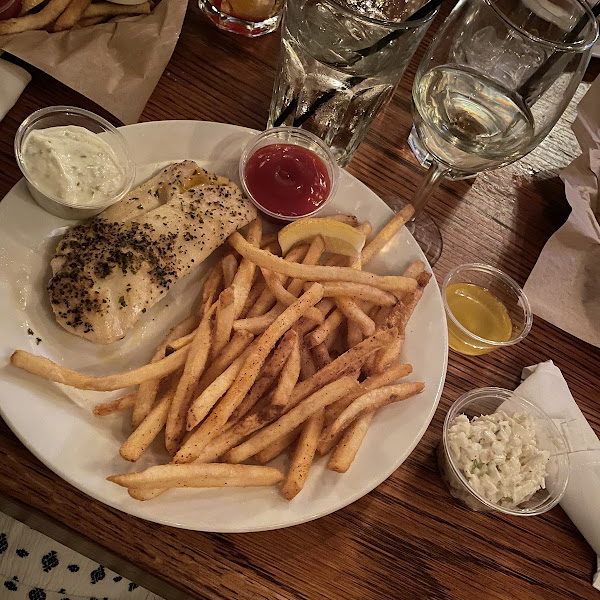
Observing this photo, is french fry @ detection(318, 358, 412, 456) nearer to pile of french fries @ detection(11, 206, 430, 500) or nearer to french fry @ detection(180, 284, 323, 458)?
pile of french fries @ detection(11, 206, 430, 500)

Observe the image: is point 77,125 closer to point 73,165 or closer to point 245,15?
point 73,165

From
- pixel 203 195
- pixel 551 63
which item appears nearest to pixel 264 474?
pixel 203 195

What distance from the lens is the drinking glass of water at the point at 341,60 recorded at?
2047mm

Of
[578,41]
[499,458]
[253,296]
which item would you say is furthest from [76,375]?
[578,41]

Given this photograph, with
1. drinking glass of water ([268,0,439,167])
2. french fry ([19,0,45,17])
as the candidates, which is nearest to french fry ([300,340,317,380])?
drinking glass of water ([268,0,439,167])

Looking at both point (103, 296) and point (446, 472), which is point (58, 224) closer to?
point (103, 296)

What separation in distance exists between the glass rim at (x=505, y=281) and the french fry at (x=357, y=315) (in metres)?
0.37

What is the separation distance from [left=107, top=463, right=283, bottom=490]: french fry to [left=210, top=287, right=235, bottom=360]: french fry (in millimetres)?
347

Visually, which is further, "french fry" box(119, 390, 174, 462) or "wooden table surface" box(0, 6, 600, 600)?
"wooden table surface" box(0, 6, 600, 600)

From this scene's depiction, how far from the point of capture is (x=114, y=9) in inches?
97.8

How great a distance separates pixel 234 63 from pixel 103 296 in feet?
4.14

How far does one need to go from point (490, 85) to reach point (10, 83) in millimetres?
1604

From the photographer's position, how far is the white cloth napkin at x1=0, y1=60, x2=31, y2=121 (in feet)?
7.45

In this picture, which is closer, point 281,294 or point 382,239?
point 281,294
